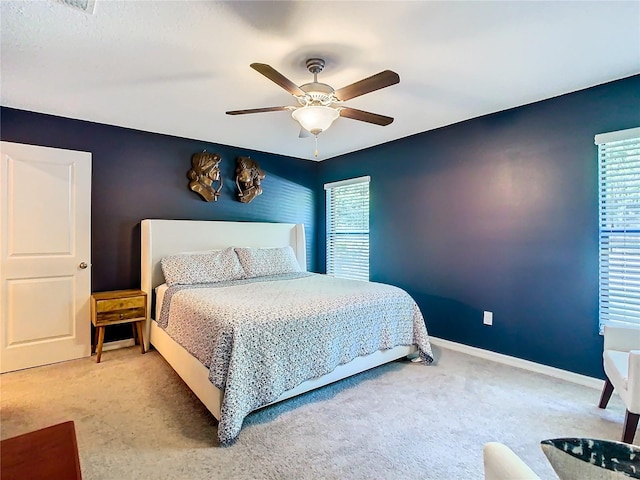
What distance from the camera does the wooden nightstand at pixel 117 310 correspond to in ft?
10.2

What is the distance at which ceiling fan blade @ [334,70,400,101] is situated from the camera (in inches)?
71.5

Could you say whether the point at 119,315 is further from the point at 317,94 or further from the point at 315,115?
the point at 317,94

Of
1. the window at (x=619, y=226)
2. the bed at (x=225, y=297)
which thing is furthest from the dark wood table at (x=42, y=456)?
the window at (x=619, y=226)

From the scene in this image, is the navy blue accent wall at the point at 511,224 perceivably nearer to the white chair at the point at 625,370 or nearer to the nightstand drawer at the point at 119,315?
the white chair at the point at 625,370

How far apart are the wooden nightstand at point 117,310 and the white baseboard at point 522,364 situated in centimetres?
318

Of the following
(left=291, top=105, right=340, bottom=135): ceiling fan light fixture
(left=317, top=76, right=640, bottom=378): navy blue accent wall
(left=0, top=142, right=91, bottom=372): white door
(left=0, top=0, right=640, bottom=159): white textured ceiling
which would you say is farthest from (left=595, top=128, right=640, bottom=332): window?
(left=0, top=142, right=91, bottom=372): white door

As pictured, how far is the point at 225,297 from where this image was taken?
2664 millimetres

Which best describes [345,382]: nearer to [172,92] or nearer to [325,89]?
[325,89]

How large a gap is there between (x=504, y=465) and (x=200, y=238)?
12.2 ft

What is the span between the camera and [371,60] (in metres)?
2.22

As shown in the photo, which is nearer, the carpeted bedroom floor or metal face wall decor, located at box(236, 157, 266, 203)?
the carpeted bedroom floor

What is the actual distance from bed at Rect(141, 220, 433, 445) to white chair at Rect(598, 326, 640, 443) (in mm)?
1290

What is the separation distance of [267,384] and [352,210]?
3138mm

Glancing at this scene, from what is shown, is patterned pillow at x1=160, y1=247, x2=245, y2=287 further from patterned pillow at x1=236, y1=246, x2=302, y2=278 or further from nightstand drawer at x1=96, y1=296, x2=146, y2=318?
nightstand drawer at x1=96, y1=296, x2=146, y2=318
